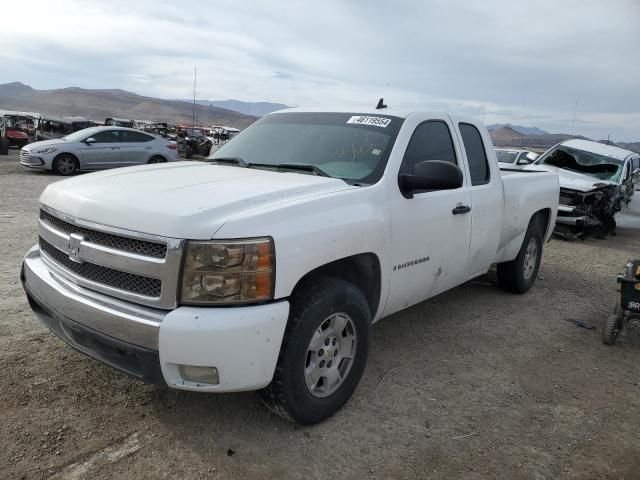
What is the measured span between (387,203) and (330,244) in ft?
2.17

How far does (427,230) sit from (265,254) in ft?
5.13

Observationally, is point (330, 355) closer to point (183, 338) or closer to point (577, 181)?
point (183, 338)

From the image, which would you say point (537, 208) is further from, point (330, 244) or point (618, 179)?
point (618, 179)

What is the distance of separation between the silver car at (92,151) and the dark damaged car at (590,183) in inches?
441

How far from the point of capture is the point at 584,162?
39.7ft

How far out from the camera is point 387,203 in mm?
3348

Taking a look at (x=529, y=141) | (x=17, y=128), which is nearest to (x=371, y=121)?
(x=17, y=128)

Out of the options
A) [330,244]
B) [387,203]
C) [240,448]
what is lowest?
[240,448]

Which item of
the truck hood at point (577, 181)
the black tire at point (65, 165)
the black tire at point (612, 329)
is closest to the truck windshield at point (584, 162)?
the truck hood at point (577, 181)

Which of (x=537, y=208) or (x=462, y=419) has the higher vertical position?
(x=537, y=208)

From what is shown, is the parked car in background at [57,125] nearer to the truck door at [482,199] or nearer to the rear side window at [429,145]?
the truck door at [482,199]

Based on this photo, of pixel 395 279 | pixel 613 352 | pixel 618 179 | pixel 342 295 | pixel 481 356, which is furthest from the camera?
pixel 618 179

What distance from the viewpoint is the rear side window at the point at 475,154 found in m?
4.50

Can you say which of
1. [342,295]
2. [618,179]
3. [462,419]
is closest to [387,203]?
[342,295]
